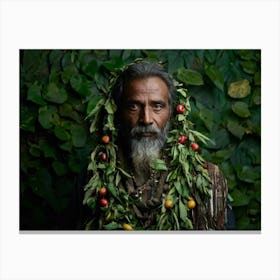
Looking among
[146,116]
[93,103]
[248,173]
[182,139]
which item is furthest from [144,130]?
[248,173]

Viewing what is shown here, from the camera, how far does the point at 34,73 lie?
243cm

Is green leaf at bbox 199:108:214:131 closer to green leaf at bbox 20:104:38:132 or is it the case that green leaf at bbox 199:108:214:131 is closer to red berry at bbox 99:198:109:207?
red berry at bbox 99:198:109:207

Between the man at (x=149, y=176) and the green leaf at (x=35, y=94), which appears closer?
the man at (x=149, y=176)

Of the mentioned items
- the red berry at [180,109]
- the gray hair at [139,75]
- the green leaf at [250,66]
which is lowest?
the red berry at [180,109]

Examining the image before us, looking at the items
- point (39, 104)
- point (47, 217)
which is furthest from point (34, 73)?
point (47, 217)

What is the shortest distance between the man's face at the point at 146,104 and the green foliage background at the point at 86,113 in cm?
11

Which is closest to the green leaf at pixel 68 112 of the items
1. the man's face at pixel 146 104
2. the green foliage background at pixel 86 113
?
the green foliage background at pixel 86 113

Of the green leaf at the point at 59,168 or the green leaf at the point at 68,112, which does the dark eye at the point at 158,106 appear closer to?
the green leaf at the point at 68,112

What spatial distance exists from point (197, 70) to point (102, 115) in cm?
46

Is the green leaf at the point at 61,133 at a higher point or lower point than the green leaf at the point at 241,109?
lower

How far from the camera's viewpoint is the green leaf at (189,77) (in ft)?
7.84

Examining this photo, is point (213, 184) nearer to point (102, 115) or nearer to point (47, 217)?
point (102, 115)

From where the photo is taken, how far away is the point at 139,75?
2.34 m

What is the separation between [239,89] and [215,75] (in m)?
0.12
